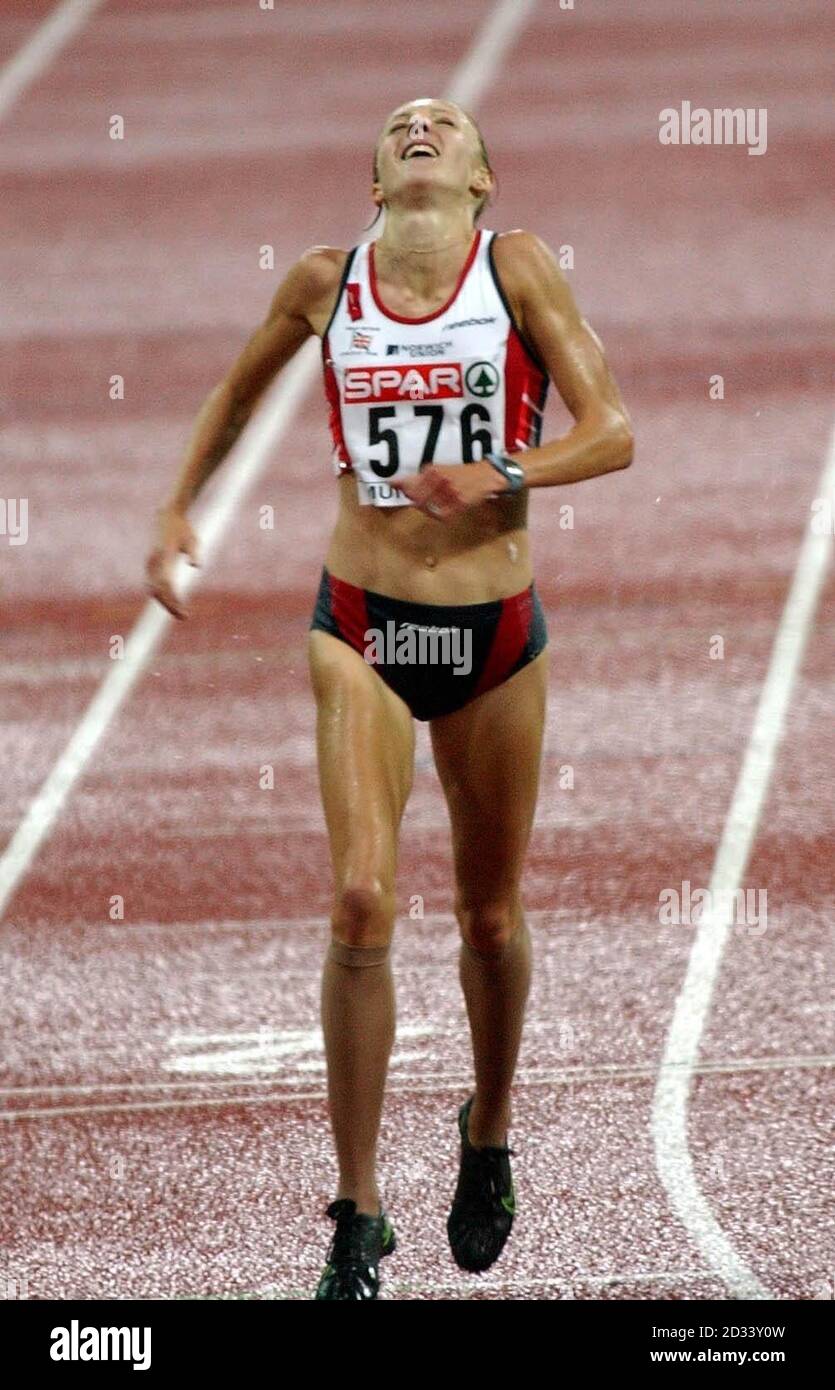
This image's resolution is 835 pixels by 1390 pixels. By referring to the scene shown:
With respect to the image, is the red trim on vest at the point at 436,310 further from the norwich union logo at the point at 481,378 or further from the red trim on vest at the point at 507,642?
the red trim on vest at the point at 507,642

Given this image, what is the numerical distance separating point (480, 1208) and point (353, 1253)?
642 millimetres

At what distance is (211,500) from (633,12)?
1011cm

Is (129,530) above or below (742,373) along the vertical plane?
below

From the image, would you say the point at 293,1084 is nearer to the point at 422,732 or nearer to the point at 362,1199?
the point at 362,1199

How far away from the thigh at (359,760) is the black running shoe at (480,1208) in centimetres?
87

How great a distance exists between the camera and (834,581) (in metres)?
11.0

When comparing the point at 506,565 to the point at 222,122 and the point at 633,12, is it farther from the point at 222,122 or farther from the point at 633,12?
the point at 633,12

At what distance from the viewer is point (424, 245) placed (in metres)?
4.82

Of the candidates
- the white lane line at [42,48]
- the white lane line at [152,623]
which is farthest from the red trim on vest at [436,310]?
the white lane line at [42,48]

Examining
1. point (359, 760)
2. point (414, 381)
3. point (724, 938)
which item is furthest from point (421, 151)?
point (724, 938)

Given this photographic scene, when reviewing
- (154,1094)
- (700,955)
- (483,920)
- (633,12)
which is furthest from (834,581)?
(633,12)

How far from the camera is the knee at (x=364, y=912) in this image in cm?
460
